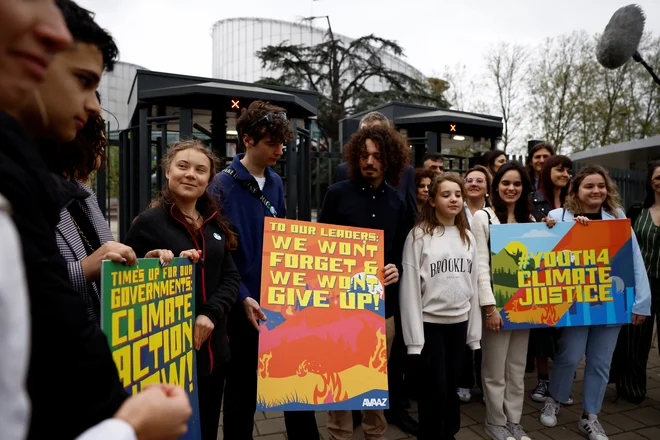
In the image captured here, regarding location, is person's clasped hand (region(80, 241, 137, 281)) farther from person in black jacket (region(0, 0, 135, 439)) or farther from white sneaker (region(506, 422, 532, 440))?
white sneaker (region(506, 422, 532, 440))

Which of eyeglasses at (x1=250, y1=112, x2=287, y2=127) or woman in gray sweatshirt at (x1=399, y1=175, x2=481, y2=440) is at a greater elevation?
eyeglasses at (x1=250, y1=112, x2=287, y2=127)

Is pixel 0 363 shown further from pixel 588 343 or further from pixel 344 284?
pixel 588 343

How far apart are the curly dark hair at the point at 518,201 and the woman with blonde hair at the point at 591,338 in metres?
0.25

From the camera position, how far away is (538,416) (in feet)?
12.6

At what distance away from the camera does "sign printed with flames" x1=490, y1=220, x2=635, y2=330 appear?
11.0ft

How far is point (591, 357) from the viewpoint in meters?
3.53

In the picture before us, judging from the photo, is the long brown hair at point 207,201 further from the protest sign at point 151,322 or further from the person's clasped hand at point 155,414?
the person's clasped hand at point 155,414

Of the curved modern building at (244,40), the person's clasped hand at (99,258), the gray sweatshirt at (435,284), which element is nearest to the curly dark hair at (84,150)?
the person's clasped hand at (99,258)

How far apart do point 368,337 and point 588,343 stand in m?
2.04

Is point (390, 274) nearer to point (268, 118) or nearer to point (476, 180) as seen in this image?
point (268, 118)

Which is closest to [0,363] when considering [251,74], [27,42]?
[27,42]

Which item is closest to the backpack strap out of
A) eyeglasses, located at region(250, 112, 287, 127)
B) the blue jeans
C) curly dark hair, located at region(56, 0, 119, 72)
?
eyeglasses, located at region(250, 112, 287, 127)

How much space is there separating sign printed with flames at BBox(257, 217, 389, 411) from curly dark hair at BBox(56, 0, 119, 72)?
5.15 ft

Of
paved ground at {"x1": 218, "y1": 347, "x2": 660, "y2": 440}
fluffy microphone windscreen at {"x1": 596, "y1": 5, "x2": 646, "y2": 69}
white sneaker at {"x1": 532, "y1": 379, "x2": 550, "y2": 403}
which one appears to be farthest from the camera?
fluffy microphone windscreen at {"x1": 596, "y1": 5, "x2": 646, "y2": 69}
